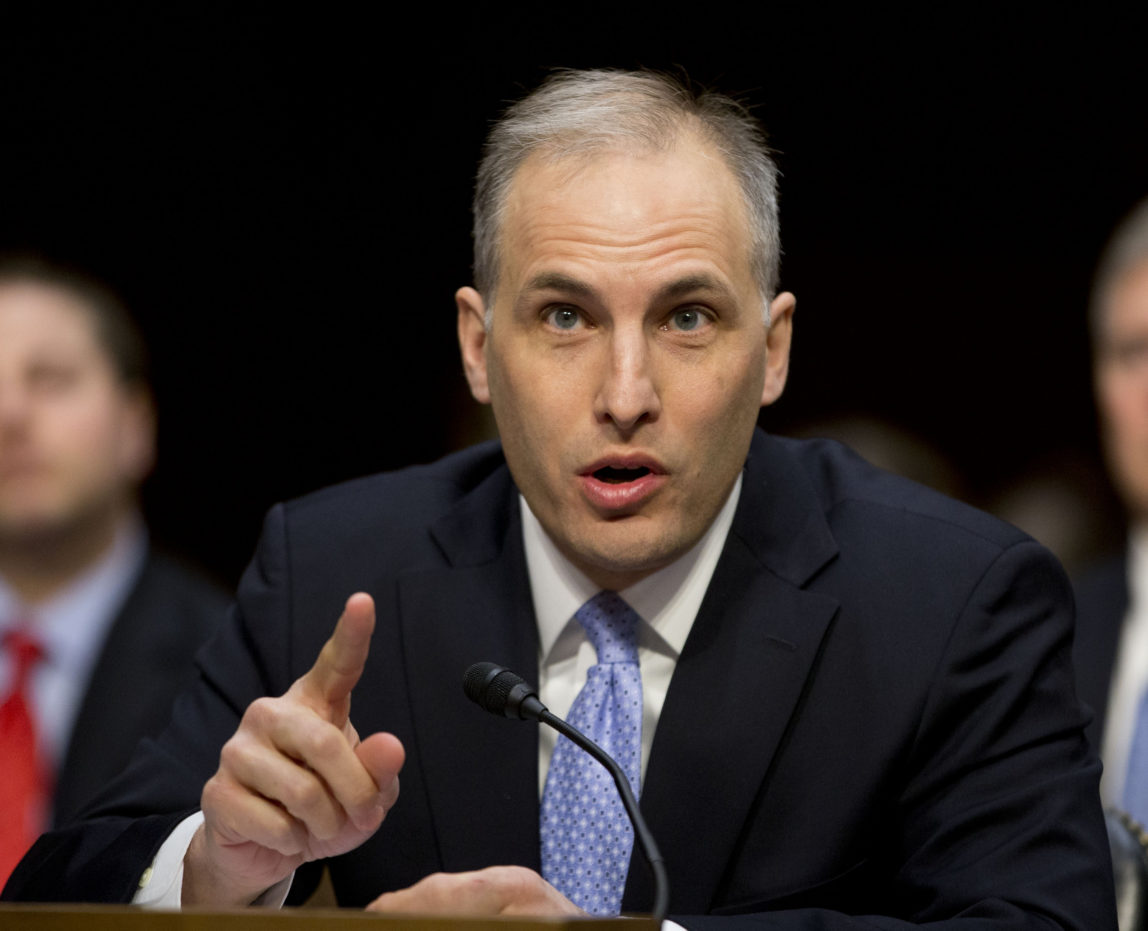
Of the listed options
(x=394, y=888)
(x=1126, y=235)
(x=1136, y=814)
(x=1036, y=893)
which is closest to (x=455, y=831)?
(x=394, y=888)

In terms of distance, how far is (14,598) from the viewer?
129 inches

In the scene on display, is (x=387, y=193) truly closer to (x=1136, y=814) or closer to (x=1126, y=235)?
(x=1126, y=235)

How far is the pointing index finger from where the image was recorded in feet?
4.03

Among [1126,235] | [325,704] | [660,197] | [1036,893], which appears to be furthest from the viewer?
[1126,235]

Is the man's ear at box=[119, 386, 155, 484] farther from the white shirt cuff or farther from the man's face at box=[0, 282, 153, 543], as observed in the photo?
the white shirt cuff

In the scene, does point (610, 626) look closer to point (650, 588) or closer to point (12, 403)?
point (650, 588)

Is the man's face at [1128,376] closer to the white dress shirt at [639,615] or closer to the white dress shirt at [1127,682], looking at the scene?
the white dress shirt at [1127,682]

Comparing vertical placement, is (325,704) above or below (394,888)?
above

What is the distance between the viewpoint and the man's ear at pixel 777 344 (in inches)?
71.7

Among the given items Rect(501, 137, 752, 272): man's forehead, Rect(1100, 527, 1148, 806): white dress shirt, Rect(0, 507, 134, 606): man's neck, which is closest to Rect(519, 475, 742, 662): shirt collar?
Rect(501, 137, 752, 272): man's forehead

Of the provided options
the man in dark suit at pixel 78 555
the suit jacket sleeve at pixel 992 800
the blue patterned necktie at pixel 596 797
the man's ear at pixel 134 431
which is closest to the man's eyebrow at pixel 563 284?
the blue patterned necktie at pixel 596 797

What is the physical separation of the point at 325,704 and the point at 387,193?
2.95m

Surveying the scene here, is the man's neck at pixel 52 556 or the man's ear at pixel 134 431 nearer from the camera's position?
the man's neck at pixel 52 556

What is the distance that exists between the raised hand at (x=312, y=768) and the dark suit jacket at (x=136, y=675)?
164 cm
